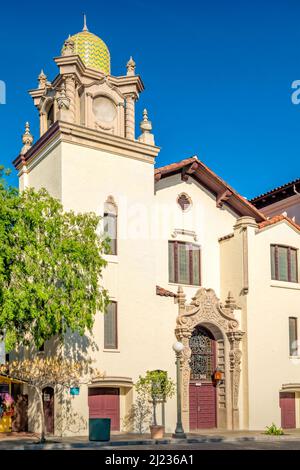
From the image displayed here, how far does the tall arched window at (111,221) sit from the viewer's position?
3117cm

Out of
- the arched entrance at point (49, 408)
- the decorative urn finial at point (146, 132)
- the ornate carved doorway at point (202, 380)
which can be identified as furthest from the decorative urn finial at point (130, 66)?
the arched entrance at point (49, 408)

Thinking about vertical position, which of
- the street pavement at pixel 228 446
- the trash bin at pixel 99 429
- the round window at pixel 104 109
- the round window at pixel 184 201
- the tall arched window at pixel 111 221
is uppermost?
the round window at pixel 104 109

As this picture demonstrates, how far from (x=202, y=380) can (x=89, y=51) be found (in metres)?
15.4

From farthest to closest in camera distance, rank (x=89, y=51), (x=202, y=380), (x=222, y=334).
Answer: (x=89, y=51), (x=222, y=334), (x=202, y=380)

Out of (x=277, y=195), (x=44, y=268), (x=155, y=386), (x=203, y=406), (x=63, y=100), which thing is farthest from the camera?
(x=277, y=195)

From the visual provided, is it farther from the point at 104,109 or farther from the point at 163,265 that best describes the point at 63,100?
the point at 163,265

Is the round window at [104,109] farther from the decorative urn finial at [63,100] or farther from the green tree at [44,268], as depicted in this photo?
the green tree at [44,268]

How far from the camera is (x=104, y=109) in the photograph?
33219 mm

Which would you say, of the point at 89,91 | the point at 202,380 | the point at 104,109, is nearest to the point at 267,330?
the point at 202,380

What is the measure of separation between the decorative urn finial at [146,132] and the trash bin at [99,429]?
489 inches

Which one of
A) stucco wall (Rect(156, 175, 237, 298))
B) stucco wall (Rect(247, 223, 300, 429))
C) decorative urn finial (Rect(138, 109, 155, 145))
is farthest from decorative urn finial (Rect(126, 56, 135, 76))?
stucco wall (Rect(247, 223, 300, 429))

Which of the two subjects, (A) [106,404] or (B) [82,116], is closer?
(A) [106,404]

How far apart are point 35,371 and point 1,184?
21.2ft
